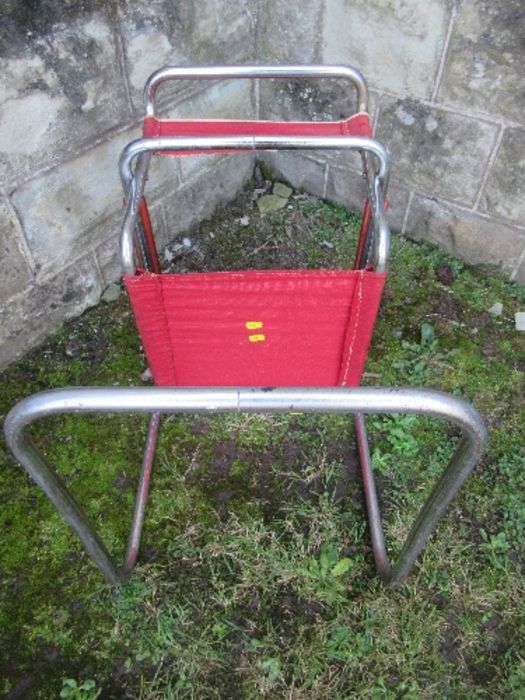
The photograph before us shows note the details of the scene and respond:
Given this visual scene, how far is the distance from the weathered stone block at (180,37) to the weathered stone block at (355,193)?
706 millimetres

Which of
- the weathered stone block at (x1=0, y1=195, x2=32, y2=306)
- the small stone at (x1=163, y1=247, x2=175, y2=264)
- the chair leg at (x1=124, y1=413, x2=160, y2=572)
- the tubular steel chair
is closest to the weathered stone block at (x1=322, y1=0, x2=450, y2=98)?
the tubular steel chair

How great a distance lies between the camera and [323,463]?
80.0 inches

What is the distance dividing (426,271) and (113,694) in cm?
210

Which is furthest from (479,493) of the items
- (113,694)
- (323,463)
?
(113,694)

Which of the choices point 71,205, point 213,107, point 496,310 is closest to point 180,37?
point 213,107

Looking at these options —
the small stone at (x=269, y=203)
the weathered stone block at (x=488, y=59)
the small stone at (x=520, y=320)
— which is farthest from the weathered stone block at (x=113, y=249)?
the small stone at (x=520, y=320)

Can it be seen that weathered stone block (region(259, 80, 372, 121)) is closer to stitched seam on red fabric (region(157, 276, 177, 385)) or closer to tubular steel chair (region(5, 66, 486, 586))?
tubular steel chair (region(5, 66, 486, 586))

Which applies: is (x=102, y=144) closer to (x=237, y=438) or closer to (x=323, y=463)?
(x=237, y=438)

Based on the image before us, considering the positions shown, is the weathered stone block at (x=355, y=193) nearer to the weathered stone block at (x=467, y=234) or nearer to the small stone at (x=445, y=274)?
the weathered stone block at (x=467, y=234)

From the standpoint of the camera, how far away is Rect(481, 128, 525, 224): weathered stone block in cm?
223

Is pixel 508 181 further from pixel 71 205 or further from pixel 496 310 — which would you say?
pixel 71 205

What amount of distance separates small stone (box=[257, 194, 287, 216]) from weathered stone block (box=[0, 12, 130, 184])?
100cm

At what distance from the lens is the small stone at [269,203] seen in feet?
9.67

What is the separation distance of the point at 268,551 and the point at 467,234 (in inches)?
66.3
